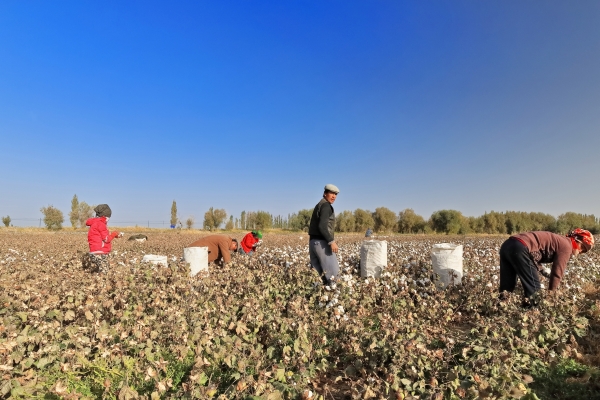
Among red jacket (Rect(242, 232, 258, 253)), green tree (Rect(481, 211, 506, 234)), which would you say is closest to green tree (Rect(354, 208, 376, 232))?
green tree (Rect(481, 211, 506, 234))

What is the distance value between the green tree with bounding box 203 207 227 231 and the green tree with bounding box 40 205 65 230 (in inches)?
713

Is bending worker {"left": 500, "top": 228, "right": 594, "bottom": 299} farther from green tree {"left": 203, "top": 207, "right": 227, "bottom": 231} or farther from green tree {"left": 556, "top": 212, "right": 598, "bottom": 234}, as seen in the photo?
green tree {"left": 203, "top": 207, "right": 227, "bottom": 231}

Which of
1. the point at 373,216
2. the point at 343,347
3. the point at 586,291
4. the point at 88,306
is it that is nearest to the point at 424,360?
the point at 343,347

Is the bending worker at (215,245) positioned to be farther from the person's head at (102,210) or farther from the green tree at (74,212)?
the green tree at (74,212)

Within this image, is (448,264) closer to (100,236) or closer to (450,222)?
(100,236)

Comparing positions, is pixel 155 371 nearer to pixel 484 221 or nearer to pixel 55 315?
pixel 55 315

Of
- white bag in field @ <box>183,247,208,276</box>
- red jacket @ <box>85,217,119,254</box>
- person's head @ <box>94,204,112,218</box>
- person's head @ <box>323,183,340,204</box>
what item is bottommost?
white bag in field @ <box>183,247,208,276</box>

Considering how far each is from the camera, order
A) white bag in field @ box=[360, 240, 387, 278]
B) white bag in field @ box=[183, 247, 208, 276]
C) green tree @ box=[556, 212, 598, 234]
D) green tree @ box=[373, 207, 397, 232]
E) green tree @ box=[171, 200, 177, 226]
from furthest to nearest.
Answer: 1. green tree @ box=[171, 200, 177, 226]
2. green tree @ box=[373, 207, 397, 232]
3. green tree @ box=[556, 212, 598, 234]
4. white bag in field @ box=[360, 240, 387, 278]
5. white bag in field @ box=[183, 247, 208, 276]

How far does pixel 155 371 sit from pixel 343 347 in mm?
1821

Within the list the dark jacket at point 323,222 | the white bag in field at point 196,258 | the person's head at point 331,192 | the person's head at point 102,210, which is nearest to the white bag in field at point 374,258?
the dark jacket at point 323,222

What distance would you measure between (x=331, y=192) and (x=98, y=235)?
434cm

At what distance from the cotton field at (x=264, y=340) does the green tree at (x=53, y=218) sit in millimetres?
48750

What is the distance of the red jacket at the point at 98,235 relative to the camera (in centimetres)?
672

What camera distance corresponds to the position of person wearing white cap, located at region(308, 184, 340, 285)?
18.7 feet
